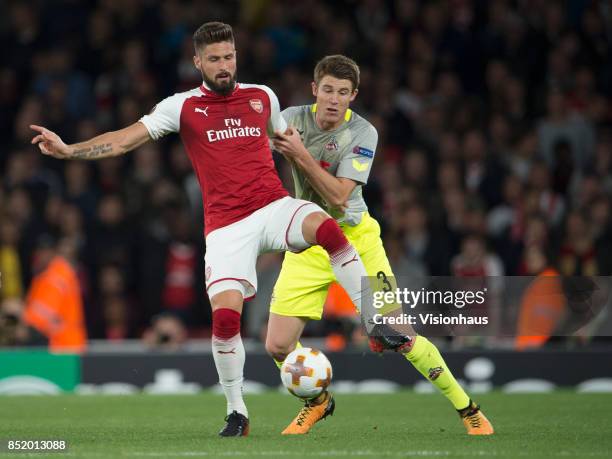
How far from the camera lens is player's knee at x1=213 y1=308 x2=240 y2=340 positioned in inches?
305

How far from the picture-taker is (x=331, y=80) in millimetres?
8305

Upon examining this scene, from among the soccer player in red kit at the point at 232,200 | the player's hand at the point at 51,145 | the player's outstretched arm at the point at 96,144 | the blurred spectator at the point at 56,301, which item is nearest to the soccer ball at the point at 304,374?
the soccer player in red kit at the point at 232,200

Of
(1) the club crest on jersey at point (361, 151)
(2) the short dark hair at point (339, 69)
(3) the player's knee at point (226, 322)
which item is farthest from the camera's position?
(1) the club crest on jersey at point (361, 151)

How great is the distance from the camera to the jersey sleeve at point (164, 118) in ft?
25.8

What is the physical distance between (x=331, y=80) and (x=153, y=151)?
6.86 meters

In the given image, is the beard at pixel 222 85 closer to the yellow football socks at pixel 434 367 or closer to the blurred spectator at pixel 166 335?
the yellow football socks at pixel 434 367

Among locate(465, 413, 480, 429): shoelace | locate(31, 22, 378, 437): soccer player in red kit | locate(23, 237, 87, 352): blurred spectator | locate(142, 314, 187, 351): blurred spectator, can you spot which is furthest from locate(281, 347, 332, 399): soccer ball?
locate(23, 237, 87, 352): blurred spectator

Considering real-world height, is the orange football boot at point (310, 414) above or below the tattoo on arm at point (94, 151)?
below

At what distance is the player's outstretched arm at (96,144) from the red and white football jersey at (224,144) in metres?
0.16

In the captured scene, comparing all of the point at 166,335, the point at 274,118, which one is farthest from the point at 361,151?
the point at 166,335

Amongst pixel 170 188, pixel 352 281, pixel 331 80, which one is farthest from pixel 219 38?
pixel 170 188

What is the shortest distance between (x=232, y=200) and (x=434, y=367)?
1528 millimetres

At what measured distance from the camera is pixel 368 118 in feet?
49.1

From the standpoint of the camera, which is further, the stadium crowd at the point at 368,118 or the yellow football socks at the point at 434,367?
the stadium crowd at the point at 368,118
